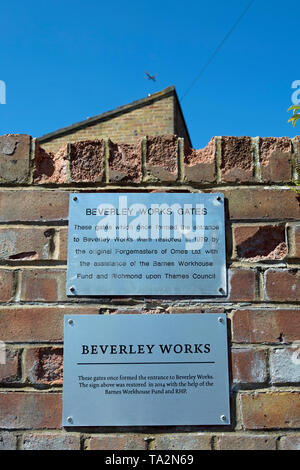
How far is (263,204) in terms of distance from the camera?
60.6 inches

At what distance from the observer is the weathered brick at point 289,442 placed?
143 cm

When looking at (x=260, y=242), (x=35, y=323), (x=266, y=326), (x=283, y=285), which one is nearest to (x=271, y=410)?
(x=266, y=326)

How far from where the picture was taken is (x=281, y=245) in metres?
1.53

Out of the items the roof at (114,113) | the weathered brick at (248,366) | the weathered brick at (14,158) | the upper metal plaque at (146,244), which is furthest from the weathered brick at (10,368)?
the roof at (114,113)

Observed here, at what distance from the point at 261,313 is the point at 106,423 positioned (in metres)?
0.58

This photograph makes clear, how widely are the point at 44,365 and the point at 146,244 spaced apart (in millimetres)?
490

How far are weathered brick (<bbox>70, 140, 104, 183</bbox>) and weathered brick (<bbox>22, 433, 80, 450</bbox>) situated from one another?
0.80 m

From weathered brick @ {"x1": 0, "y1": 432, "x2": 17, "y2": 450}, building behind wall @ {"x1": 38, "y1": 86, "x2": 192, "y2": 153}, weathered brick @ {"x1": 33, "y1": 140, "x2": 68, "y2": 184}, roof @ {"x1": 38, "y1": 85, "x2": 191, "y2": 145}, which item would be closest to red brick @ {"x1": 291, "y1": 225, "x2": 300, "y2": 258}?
weathered brick @ {"x1": 33, "y1": 140, "x2": 68, "y2": 184}

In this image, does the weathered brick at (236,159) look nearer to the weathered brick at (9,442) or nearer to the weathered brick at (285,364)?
the weathered brick at (285,364)

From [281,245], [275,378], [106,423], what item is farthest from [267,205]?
[106,423]

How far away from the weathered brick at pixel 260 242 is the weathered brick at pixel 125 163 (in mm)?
382

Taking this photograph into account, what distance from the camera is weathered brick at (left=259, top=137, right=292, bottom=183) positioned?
5.11 ft

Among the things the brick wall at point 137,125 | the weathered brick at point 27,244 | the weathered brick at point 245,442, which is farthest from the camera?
the brick wall at point 137,125
